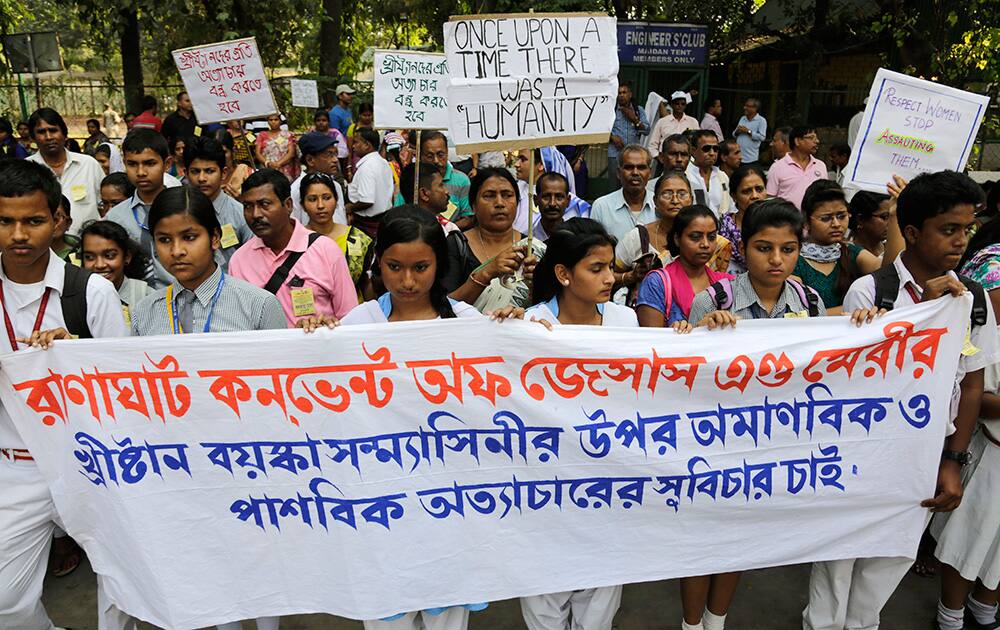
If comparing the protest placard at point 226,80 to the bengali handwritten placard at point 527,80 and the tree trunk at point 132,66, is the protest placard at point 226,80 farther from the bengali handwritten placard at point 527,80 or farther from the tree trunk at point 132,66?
the tree trunk at point 132,66

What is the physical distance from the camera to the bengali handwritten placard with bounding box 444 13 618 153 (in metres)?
3.49

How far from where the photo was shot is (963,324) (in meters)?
2.81

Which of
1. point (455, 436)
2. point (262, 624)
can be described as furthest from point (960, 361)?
point (262, 624)

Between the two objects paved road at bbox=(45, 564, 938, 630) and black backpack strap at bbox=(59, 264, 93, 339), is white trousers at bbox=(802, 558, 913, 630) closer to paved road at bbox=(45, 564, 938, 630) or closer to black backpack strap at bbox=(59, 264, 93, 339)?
paved road at bbox=(45, 564, 938, 630)

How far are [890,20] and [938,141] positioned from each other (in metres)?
5.95

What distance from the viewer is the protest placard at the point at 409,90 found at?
6.12m

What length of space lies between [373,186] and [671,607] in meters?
3.87

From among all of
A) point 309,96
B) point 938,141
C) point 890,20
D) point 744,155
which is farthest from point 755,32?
point 938,141

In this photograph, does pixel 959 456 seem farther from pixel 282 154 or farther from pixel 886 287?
pixel 282 154

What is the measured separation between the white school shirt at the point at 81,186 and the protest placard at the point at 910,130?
5051 millimetres

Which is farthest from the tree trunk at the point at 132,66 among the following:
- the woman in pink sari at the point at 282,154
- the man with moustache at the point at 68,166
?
the man with moustache at the point at 68,166

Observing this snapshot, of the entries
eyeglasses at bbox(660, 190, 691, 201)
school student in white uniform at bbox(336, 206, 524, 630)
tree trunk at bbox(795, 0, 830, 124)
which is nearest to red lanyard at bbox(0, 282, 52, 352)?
school student in white uniform at bbox(336, 206, 524, 630)

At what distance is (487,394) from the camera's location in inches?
107

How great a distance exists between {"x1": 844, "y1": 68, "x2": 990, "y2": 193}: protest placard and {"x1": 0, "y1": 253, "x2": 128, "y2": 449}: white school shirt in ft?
Result: 11.0
